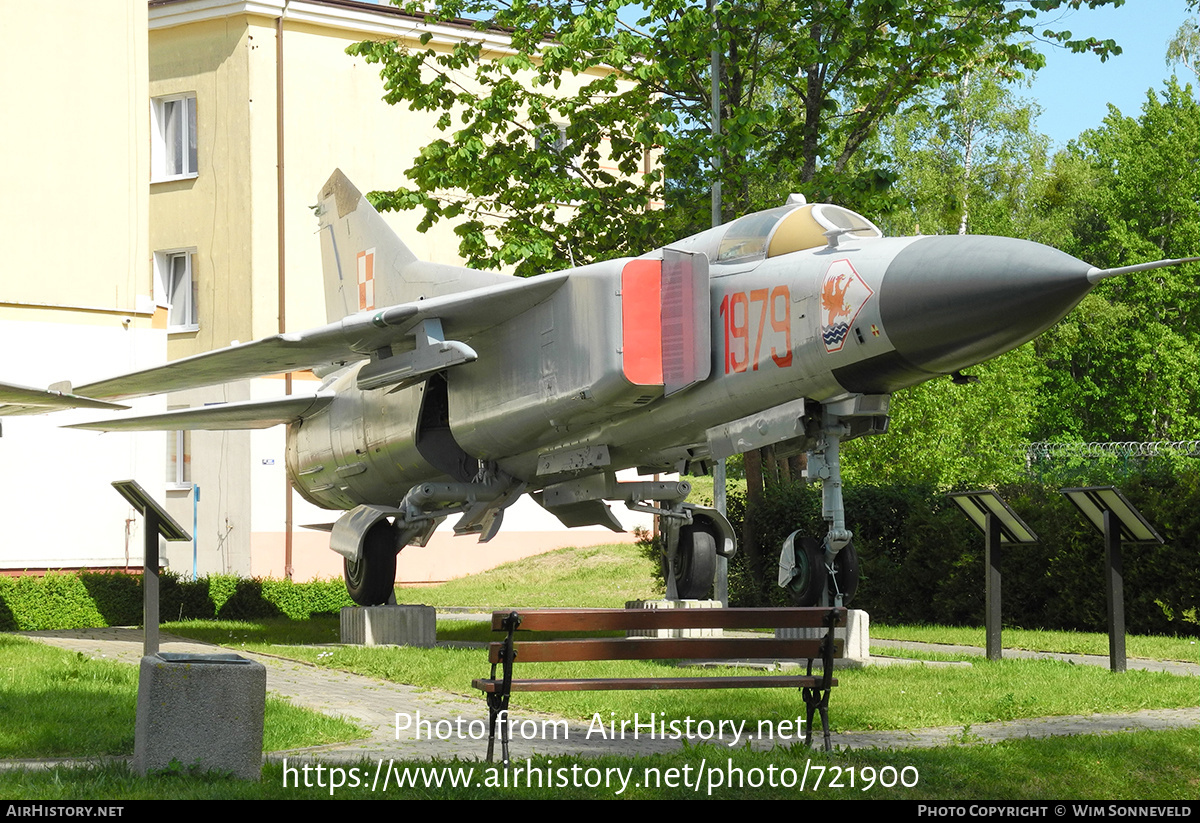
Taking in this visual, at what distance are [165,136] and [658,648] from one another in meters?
23.6

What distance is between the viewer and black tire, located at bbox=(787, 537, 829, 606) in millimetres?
10992

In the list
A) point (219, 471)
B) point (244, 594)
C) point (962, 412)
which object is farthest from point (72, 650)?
point (962, 412)

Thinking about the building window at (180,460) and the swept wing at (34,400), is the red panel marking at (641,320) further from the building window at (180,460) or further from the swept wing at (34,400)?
the building window at (180,460)

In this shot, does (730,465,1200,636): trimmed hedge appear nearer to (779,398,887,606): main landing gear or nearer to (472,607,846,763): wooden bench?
(779,398,887,606): main landing gear

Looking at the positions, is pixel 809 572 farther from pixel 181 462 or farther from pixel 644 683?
pixel 181 462

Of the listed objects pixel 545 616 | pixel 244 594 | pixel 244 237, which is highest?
pixel 244 237

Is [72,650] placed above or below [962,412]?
below

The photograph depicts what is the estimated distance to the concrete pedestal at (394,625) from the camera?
13945 millimetres

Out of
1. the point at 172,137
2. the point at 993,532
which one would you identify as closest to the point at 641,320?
the point at 993,532

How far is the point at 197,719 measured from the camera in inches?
247
